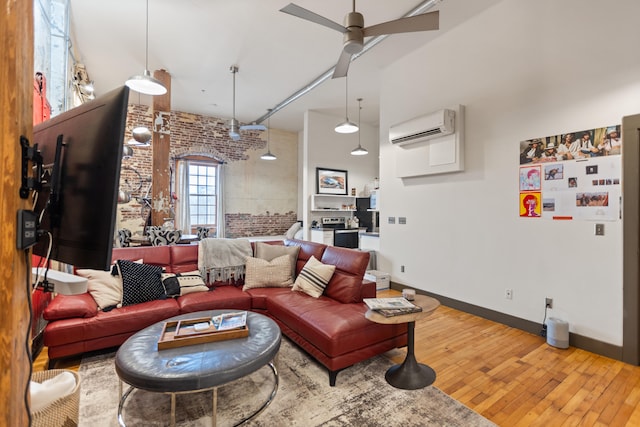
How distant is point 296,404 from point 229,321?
731 millimetres

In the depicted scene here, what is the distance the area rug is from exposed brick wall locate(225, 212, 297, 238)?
5.42 m

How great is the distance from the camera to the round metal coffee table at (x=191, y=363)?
1565 millimetres

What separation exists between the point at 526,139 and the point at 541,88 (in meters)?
0.52

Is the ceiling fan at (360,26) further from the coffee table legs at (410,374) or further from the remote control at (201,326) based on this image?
the remote control at (201,326)

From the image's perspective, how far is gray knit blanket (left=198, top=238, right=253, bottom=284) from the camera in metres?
3.41

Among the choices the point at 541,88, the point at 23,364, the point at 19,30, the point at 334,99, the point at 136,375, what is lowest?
the point at 136,375

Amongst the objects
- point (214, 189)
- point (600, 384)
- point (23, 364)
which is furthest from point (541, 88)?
point (214, 189)

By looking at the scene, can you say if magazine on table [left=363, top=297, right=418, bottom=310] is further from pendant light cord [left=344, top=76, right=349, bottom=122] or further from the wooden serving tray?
pendant light cord [left=344, top=76, right=349, bottom=122]

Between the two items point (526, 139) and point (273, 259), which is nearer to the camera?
point (526, 139)

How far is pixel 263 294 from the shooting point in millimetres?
3164

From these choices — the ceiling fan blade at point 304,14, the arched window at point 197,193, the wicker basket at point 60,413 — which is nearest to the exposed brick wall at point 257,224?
the arched window at point 197,193

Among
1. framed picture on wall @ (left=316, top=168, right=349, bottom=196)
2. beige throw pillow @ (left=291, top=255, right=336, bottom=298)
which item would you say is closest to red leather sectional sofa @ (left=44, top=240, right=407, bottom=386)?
beige throw pillow @ (left=291, top=255, right=336, bottom=298)

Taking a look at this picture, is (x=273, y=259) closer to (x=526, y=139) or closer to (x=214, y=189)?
(x=526, y=139)

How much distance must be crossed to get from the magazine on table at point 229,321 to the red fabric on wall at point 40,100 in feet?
7.50
